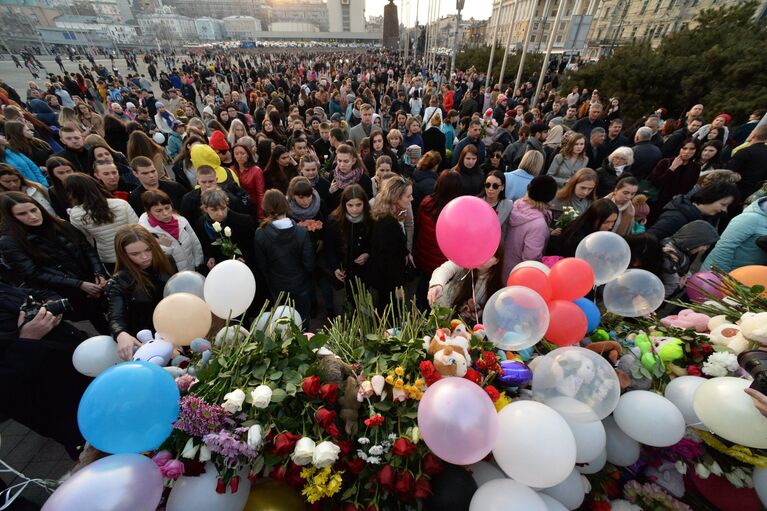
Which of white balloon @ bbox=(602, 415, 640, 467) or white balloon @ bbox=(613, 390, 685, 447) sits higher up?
white balloon @ bbox=(613, 390, 685, 447)

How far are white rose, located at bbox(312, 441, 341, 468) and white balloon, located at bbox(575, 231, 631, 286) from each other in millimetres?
1884

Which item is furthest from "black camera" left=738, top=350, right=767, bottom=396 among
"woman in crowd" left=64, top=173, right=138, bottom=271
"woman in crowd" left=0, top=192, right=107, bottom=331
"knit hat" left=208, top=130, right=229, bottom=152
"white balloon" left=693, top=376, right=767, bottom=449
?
"knit hat" left=208, top=130, right=229, bottom=152

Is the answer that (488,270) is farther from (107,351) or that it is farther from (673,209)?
(107,351)

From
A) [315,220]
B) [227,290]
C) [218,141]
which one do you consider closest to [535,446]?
[227,290]

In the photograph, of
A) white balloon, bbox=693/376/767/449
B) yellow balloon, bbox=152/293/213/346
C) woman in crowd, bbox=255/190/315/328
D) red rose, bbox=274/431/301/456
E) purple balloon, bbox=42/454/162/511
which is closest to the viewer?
purple balloon, bbox=42/454/162/511

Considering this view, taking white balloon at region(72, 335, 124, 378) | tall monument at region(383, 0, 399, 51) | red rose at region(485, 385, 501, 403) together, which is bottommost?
white balloon at region(72, 335, 124, 378)

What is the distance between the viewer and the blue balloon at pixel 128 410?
3.83 ft

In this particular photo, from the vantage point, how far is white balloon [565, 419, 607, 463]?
1387mm

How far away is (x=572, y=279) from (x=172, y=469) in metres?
2.14

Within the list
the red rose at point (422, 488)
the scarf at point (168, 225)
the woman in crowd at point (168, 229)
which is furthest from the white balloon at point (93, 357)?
the red rose at point (422, 488)

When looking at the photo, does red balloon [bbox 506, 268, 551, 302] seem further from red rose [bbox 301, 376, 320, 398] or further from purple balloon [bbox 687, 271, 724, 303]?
red rose [bbox 301, 376, 320, 398]

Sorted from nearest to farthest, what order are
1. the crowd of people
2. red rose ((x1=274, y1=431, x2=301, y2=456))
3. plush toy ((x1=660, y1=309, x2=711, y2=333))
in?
1. red rose ((x1=274, y1=431, x2=301, y2=456))
2. plush toy ((x1=660, y1=309, x2=711, y2=333))
3. the crowd of people

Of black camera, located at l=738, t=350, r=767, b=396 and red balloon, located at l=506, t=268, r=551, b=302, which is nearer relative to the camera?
black camera, located at l=738, t=350, r=767, b=396

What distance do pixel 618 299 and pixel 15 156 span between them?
6.61 m
